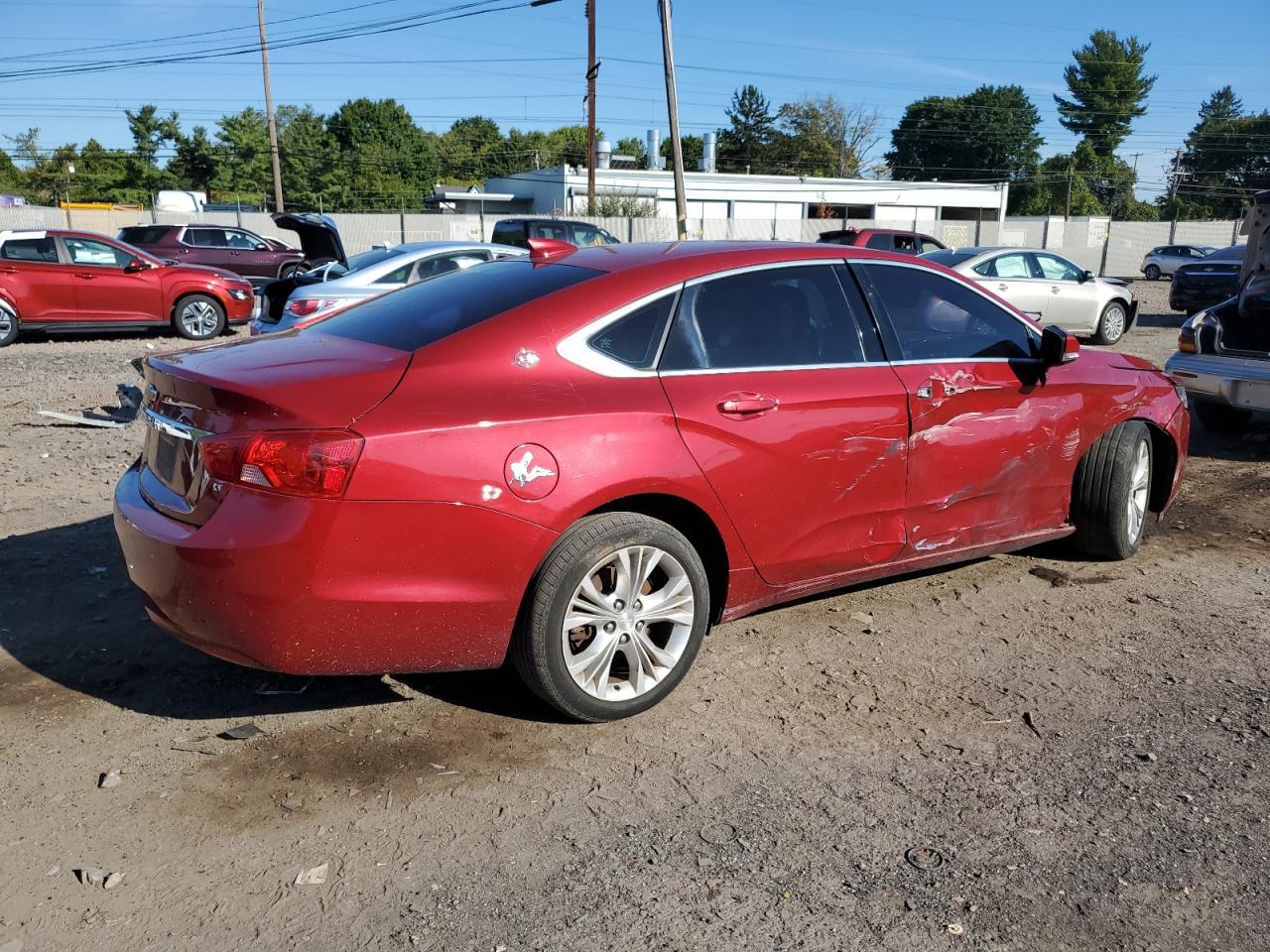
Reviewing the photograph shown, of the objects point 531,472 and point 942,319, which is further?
point 942,319

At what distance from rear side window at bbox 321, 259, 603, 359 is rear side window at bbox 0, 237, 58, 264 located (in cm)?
1271

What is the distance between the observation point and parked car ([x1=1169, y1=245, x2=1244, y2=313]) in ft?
68.9

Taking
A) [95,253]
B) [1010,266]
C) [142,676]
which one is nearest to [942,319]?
[142,676]

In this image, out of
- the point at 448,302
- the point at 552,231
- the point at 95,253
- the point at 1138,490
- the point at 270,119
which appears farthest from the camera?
the point at 270,119

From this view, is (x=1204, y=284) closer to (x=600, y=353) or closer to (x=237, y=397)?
(x=600, y=353)

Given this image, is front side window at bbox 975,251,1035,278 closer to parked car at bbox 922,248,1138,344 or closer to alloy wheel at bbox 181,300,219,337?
parked car at bbox 922,248,1138,344

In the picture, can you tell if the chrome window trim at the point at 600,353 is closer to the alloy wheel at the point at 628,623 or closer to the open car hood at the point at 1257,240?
the alloy wheel at the point at 628,623

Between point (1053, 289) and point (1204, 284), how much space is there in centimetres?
752

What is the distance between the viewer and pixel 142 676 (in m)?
3.98

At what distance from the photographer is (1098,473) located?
203 inches

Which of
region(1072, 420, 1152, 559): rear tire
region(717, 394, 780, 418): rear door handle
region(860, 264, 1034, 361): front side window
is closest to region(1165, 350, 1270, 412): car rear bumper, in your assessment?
region(1072, 420, 1152, 559): rear tire

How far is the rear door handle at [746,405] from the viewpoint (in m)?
3.77

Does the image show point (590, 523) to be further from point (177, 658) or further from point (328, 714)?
point (177, 658)

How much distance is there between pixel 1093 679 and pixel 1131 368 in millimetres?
1986
